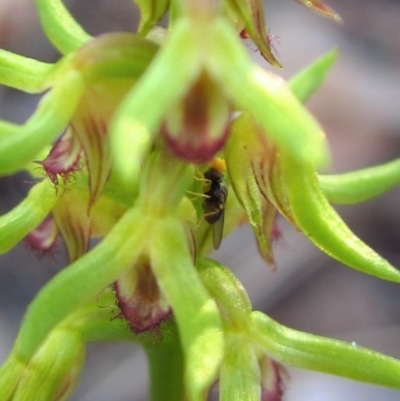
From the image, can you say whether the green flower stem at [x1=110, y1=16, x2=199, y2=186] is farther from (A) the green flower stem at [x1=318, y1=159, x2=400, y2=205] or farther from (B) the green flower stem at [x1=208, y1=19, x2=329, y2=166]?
(A) the green flower stem at [x1=318, y1=159, x2=400, y2=205]

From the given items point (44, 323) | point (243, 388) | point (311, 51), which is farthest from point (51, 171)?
point (311, 51)

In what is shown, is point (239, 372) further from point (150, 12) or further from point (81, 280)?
point (150, 12)

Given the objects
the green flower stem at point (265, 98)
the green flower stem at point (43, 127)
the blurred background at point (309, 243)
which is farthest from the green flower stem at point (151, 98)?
the blurred background at point (309, 243)

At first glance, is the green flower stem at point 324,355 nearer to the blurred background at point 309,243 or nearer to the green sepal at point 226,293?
the green sepal at point 226,293

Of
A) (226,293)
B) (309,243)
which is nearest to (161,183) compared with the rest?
(226,293)

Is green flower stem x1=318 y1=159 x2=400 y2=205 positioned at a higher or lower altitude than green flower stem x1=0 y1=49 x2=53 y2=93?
lower

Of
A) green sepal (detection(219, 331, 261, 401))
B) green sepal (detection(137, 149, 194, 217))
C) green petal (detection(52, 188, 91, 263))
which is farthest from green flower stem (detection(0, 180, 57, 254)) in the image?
green sepal (detection(219, 331, 261, 401))
